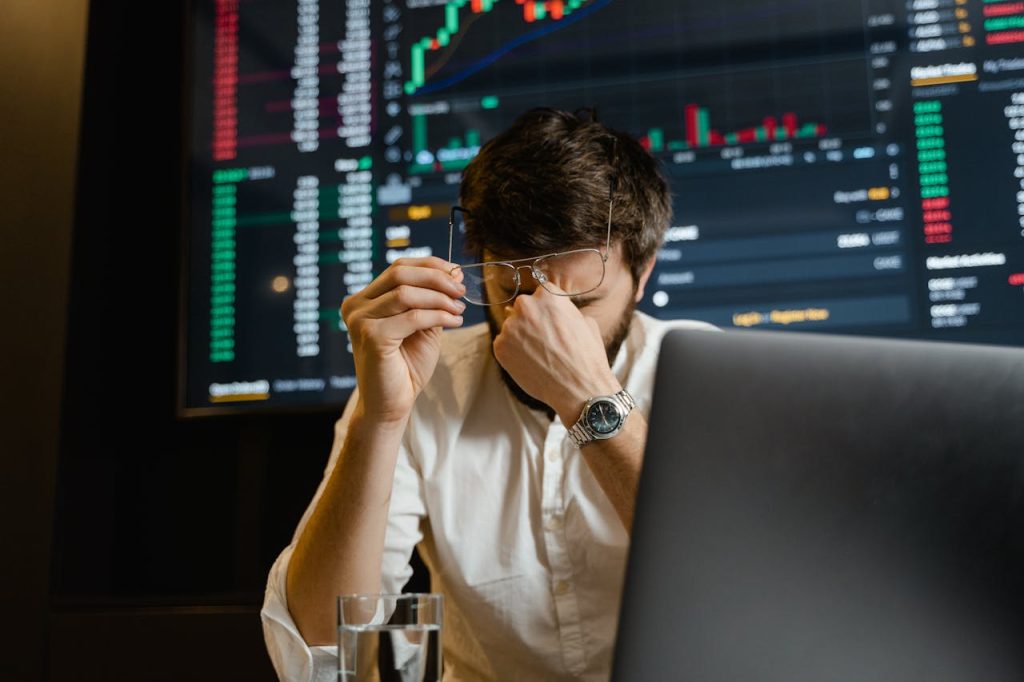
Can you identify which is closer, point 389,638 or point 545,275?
point 389,638

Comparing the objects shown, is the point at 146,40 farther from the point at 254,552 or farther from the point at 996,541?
the point at 996,541

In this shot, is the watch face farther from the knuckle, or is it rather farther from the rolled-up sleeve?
the rolled-up sleeve

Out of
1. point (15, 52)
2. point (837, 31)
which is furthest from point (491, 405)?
point (15, 52)

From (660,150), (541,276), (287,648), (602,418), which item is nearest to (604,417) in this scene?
(602,418)

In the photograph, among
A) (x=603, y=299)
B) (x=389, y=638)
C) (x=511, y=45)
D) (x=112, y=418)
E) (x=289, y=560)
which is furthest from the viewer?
(x=112, y=418)

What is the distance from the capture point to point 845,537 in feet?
1.83

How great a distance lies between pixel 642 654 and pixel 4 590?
1.76m

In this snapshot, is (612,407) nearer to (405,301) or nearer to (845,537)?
(405,301)

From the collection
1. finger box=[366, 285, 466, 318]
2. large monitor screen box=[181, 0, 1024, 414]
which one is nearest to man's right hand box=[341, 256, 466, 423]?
finger box=[366, 285, 466, 318]

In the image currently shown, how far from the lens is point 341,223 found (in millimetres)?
2049

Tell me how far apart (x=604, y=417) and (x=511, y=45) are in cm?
116

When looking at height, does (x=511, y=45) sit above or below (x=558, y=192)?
above

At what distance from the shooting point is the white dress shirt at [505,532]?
4.36 feet

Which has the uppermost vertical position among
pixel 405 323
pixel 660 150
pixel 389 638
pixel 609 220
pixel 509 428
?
pixel 660 150
